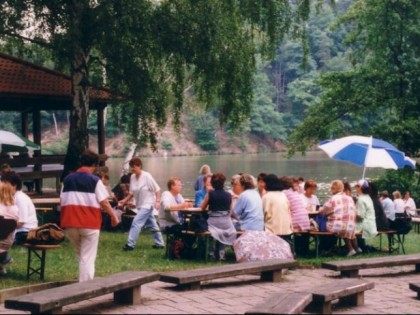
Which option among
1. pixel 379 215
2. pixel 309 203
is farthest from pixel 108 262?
pixel 379 215

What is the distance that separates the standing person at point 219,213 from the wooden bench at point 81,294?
11.8 ft

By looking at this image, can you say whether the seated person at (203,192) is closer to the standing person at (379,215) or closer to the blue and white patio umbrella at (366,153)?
the blue and white patio umbrella at (366,153)

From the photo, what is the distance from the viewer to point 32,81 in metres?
19.2

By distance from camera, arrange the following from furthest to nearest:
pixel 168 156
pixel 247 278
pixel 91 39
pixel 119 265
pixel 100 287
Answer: pixel 168 156
pixel 91 39
pixel 119 265
pixel 247 278
pixel 100 287

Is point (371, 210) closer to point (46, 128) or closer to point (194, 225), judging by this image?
point (194, 225)

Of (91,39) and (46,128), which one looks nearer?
(91,39)

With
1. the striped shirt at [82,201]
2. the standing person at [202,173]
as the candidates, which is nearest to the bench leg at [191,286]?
the striped shirt at [82,201]

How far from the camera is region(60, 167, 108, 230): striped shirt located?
8.71 meters

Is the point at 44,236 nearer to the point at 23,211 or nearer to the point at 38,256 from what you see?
the point at 38,256

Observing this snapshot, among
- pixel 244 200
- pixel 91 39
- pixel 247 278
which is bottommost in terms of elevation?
→ pixel 247 278

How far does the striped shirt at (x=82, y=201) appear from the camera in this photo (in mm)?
8711

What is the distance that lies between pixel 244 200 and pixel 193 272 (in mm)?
3119

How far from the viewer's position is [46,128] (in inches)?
3797

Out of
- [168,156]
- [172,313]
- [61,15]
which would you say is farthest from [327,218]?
[168,156]
